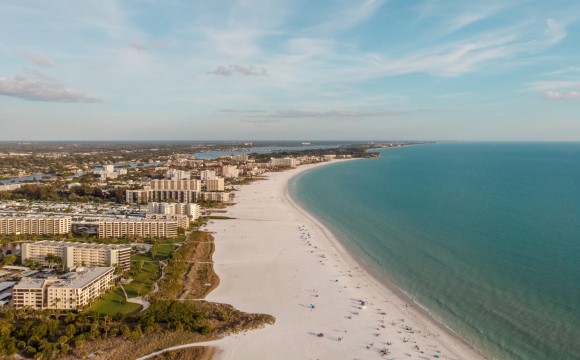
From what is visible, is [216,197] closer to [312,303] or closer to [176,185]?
[176,185]

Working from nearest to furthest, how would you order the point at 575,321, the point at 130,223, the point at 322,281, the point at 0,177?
the point at 575,321
the point at 322,281
the point at 130,223
the point at 0,177

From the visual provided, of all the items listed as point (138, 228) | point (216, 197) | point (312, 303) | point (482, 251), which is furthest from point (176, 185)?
point (482, 251)

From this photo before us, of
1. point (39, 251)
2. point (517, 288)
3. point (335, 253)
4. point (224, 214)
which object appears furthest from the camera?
point (224, 214)

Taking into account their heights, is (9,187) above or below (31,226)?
above

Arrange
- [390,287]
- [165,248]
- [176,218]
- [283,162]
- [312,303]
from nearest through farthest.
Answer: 1. [312,303]
2. [390,287]
3. [165,248]
4. [176,218]
5. [283,162]

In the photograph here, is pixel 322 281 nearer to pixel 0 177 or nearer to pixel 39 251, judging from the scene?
pixel 39 251

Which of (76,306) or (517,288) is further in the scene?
(517,288)

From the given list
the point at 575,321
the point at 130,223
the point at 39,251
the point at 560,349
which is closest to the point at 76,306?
the point at 39,251

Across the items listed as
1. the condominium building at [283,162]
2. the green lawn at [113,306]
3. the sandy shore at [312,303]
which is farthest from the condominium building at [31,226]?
the condominium building at [283,162]
